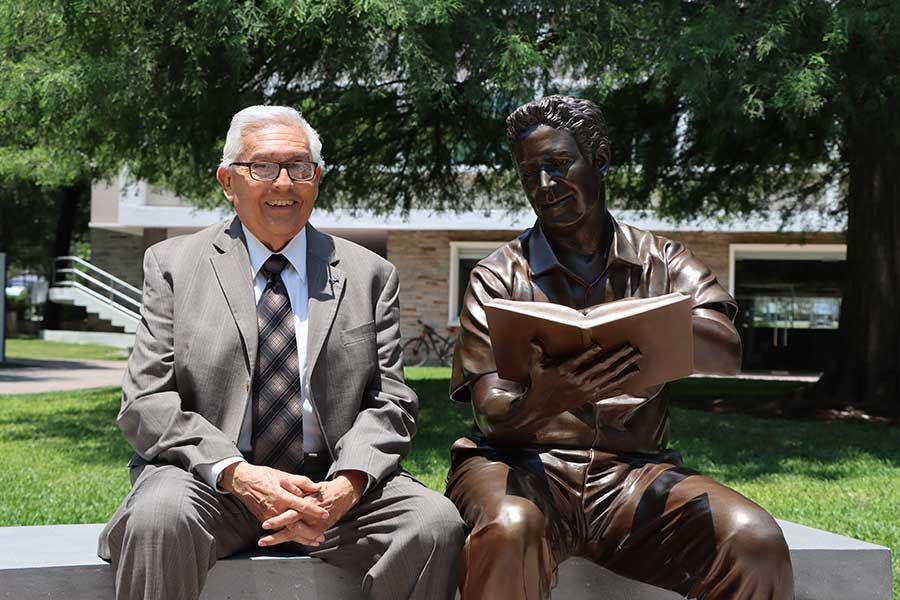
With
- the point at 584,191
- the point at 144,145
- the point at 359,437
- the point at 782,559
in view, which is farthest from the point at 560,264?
the point at 144,145

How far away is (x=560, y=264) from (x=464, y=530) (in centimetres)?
90

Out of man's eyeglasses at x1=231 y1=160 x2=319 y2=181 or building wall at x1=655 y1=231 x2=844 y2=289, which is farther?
building wall at x1=655 y1=231 x2=844 y2=289

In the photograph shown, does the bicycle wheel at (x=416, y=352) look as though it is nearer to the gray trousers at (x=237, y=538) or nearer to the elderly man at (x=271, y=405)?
the elderly man at (x=271, y=405)

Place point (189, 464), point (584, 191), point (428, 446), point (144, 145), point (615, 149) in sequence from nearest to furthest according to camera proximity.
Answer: point (189, 464) → point (584, 191) → point (428, 446) → point (144, 145) → point (615, 149)

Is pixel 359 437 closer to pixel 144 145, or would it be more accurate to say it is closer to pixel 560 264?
pixel 560 264

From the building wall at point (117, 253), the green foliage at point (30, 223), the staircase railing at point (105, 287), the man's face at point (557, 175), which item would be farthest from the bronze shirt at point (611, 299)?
the green foliage at point (30, 223)

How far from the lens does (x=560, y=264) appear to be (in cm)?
344

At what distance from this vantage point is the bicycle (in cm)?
2491

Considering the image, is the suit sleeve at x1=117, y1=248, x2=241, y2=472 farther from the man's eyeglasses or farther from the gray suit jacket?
the man's eyeglasses

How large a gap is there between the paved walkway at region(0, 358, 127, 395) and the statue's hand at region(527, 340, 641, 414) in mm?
14399

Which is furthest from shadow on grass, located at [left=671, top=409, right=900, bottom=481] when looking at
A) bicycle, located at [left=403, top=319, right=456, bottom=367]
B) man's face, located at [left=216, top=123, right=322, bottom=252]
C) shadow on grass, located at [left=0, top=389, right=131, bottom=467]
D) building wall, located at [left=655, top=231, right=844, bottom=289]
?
bicycle, located at [left=403, top=319, right=456, bottom=367]

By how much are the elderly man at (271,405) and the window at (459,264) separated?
21.5m

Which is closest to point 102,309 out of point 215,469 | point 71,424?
point 71,424

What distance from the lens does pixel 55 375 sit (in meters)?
19.6
